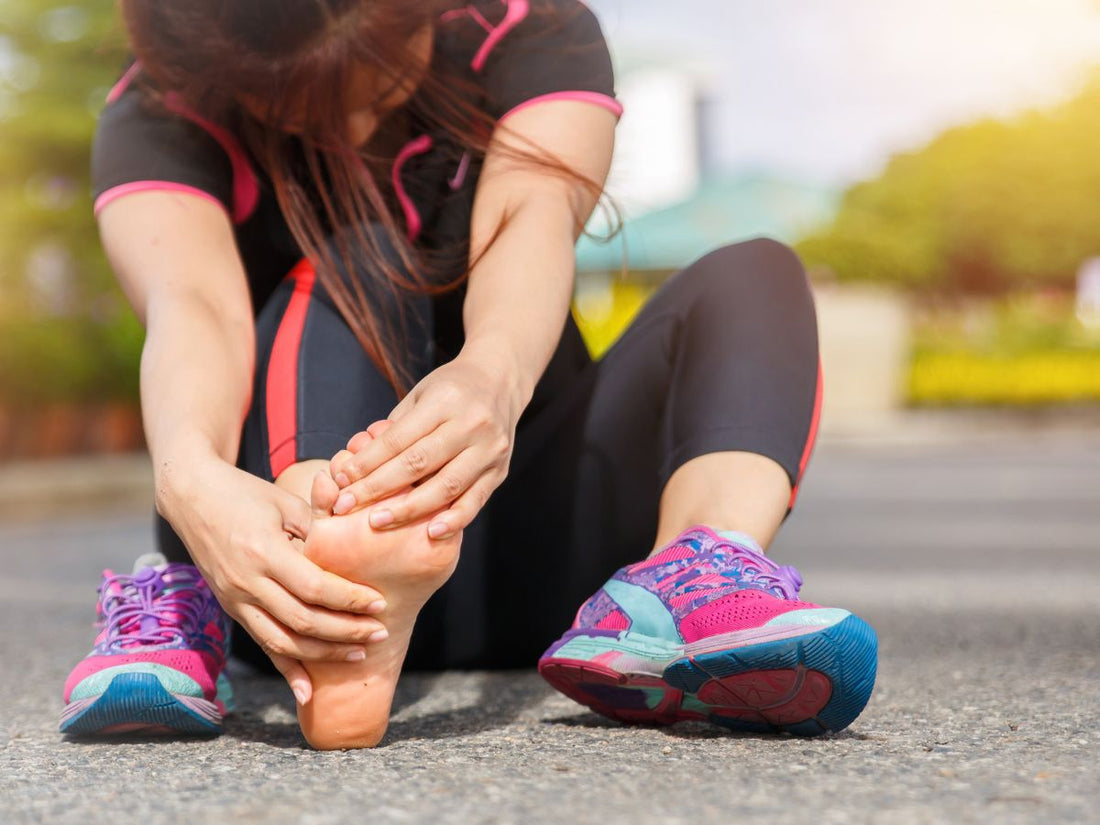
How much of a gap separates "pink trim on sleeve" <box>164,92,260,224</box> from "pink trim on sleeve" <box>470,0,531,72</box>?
26 centimetres

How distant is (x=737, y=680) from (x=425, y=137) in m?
0.68

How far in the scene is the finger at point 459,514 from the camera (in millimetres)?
971

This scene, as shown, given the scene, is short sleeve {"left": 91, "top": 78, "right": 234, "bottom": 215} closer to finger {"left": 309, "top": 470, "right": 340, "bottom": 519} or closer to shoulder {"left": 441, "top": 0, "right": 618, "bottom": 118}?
shoulder {"left": 441, "top": 0, "right": 618, "bottom": 118}

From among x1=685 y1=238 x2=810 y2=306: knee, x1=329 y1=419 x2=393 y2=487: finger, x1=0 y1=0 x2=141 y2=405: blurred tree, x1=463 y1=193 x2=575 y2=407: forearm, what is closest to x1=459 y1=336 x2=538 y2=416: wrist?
x1=463 y1=193 x2=575 y2=407: forearm

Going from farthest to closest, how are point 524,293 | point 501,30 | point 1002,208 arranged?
point 1002,208
point 501,30
point 524,293

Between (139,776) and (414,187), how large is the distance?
682mm

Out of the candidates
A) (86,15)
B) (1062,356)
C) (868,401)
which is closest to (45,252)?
(86,15)

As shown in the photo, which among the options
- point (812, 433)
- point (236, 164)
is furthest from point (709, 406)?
point (236, 164)

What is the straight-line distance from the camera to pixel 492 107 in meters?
1.37

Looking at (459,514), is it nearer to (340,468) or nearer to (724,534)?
(340,468)

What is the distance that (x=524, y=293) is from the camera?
1.16m

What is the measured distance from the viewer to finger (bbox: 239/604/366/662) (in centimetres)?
99

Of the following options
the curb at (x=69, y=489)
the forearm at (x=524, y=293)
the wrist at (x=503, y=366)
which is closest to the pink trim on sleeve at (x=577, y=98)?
the forearm at (x=524, y=293)

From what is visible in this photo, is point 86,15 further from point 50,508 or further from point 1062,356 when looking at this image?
point 1062,356
